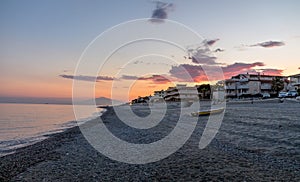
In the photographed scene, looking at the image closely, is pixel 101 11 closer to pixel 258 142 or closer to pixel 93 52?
pixel 93 52

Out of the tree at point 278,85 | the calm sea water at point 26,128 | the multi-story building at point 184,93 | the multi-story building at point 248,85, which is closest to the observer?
the calm sea water at point 26,128

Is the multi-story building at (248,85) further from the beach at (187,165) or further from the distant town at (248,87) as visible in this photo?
the beach at (187,165)

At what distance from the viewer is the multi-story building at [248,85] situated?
97.6 m

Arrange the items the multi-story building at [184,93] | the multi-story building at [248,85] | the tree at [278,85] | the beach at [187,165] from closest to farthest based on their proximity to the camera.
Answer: the beach at [187,165] → the tree at [278,85] → the multi-story building at [248,85] → the multi-story building at [184,93]

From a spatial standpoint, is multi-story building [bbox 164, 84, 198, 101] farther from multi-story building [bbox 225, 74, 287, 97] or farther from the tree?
the tree

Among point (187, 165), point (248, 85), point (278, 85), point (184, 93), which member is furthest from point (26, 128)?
point (184, 93)

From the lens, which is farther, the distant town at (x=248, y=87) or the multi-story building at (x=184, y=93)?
the multi-story building at (x=184, y=93)

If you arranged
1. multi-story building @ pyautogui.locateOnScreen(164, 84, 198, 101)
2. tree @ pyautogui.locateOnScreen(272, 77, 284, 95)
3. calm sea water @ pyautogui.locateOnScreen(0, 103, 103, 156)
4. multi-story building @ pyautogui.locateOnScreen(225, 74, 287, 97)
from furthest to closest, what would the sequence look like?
multi-story building @ pyautogui.locateOnScreen(164, 84, 198, 101), multi-story building @ pyautogui.locateOnScreen(225, 74, 287, 97), tree @ pyautogui.locateOnScreen(272, 77, 284, 95), calm sea water @ pyautogui.locateOnScreen(0, 103, 103, 156)

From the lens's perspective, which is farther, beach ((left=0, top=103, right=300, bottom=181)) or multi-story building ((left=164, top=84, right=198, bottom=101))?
multi-story building ((left=164, top=84, right=198, bottom=101))

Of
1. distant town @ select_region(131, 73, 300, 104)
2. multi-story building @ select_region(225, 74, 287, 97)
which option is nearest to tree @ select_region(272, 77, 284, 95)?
distant town @ select_region(131, 73, 300, 104)

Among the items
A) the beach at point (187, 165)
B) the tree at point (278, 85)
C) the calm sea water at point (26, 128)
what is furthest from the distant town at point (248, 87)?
the beach at point (187, 165)

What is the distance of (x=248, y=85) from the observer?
9869 centimetres

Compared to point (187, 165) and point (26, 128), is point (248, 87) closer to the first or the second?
point (26, 128)

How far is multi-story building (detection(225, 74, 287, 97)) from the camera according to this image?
97644 mm
